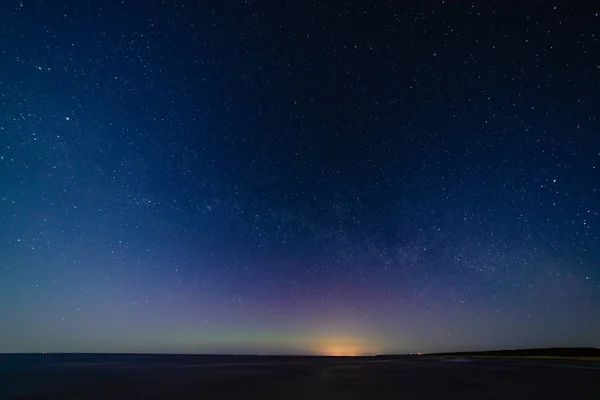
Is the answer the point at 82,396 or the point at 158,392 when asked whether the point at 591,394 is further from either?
the point at 82,396

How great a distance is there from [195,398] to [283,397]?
4540mm

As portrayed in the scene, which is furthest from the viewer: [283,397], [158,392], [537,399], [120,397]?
[158,392]

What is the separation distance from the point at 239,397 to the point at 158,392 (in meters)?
6.46

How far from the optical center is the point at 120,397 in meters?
22.4

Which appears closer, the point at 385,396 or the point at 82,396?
the point at 385,396

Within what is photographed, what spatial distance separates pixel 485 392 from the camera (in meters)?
23.4

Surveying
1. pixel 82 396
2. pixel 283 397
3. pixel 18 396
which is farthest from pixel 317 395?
pixel 18 396

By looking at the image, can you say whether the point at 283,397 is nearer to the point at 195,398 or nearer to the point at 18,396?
the point at 195,398

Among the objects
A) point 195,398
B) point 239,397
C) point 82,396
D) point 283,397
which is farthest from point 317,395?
point 82,396

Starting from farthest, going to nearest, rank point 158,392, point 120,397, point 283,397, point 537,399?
point 158,392 < point 120,397 < point 283,397 < point 537,399

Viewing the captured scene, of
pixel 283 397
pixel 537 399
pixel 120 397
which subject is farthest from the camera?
pixel 120 397

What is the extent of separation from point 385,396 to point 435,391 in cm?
388

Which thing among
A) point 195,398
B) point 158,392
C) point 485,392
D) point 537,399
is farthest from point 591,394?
point 158,392

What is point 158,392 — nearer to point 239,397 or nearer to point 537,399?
point 239,397
